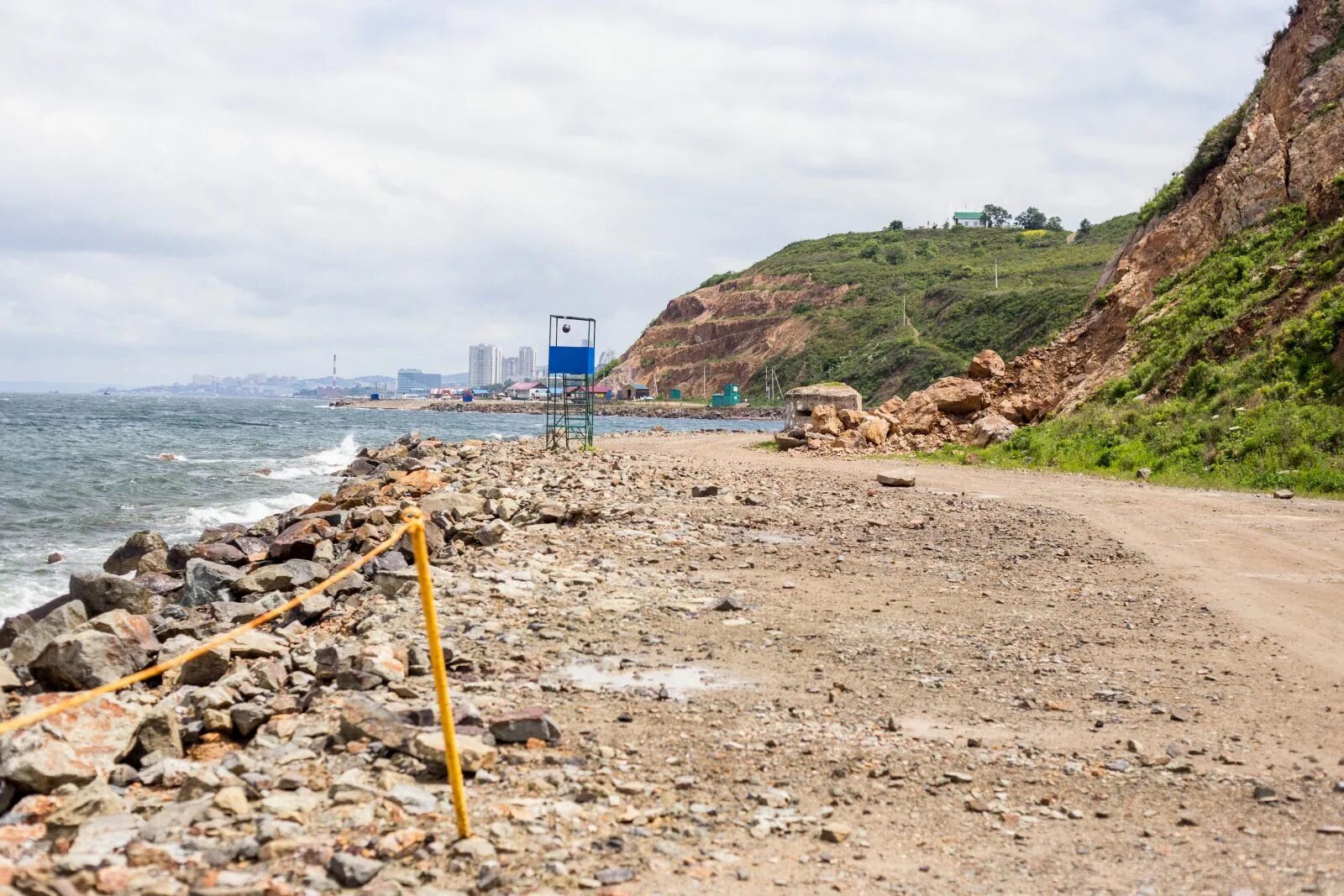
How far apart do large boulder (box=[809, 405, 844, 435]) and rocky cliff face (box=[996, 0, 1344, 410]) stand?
14.9ft

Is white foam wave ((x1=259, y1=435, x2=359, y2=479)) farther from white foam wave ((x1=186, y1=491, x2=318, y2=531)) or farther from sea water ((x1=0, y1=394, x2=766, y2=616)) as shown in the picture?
white foam wave ((x1=186, y1=491, x2=318, y2=531))

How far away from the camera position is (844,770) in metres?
5.56

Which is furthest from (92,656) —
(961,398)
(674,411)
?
(674,411)

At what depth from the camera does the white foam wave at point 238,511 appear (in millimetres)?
20719

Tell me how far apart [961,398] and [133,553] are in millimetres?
20456

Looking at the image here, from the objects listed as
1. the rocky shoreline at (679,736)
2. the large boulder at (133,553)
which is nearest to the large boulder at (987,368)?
the rocky shoreline at (679,736)

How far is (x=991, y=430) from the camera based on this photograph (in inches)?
997

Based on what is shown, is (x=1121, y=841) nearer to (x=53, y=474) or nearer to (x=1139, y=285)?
(x=1139, y=285)

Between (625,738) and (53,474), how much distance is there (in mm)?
27804

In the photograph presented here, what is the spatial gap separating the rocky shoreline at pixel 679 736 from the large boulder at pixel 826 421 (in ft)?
57.4

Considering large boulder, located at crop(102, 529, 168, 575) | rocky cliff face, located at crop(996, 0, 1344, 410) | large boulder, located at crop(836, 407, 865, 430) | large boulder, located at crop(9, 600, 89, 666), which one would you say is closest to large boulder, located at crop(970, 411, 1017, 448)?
rocky cliff face, located at crop(996, 0, 1344, 410)

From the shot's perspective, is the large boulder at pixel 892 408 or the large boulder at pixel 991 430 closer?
the large boulder at pixel 991 430

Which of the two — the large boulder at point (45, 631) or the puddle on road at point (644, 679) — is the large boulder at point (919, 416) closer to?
the large boulder at point (45, 631)

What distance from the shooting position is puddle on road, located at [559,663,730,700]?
6.79 metres
